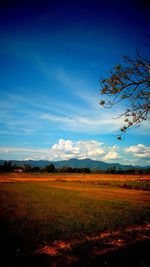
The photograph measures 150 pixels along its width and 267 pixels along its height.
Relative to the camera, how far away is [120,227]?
585 inches

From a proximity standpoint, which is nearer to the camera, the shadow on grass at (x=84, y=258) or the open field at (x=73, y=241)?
the shadow on grass at (x=84, y=258)

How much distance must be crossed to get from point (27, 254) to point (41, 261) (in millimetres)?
1033

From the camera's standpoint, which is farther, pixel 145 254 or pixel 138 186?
pixel 138 186

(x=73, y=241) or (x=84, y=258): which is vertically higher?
(x=84, y=258)

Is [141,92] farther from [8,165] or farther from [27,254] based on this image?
→ [8,165]

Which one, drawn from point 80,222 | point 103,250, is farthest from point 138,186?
point 103,250

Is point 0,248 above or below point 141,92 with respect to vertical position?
below

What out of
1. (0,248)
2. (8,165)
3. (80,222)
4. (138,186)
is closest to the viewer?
(0,248)

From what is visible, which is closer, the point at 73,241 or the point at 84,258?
the point at 84,258

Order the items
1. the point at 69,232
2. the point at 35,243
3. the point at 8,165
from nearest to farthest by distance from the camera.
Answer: the point at 35,243 < the point at 69,232 < the point at 8,165

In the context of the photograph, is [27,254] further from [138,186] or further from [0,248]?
[138,186]

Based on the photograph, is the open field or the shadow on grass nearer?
the shadow on grass

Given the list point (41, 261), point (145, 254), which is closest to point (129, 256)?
point (145, 254)

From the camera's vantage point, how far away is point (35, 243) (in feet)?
35.8
